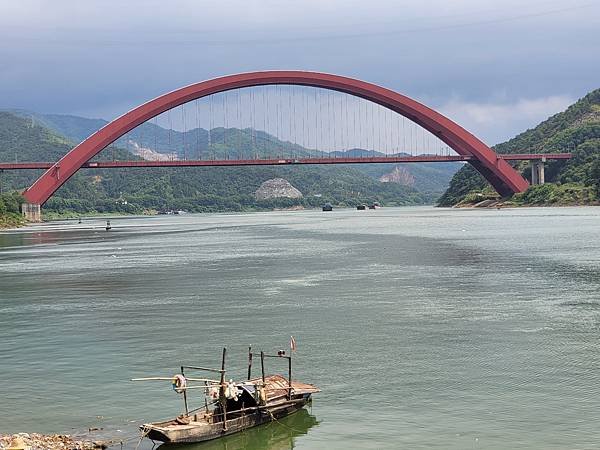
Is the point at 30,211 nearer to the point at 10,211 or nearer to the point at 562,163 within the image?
the point at 10,211

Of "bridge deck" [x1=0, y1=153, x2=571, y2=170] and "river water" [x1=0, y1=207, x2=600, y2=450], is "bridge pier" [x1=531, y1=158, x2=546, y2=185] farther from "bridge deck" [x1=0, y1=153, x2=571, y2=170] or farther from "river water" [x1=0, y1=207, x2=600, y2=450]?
"river water" [x1=0, y1=207, x2=600, y2=450]

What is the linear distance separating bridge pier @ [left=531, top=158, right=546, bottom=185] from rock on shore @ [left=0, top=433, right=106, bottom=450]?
95319mm

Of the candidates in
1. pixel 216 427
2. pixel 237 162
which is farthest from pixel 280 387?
pixel 237 162

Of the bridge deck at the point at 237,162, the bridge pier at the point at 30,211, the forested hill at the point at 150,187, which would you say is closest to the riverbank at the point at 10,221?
the bridge pier at the point at 30,211

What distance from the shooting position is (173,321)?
2053 centimetres

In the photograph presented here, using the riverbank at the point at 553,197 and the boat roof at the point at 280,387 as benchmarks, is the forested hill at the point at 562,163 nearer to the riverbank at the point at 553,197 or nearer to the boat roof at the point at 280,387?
the riverbank at the point at 553,197

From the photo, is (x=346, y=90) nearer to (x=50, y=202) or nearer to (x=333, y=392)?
(x=50, y=202)

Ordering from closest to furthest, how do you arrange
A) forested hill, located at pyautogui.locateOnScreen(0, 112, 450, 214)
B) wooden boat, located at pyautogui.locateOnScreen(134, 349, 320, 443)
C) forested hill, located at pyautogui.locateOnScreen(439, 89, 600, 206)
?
wooden boat, located at pyautogui.locateOnScreen(134, 349, 320, 443) → forested hill, located at pyautogui.locateOnScreen(439, 89, 600, 206) → forested hill, located at pyautogui.locateOnScreen(0, 112, 450, 214)

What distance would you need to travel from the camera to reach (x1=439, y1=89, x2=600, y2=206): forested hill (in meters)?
94.8

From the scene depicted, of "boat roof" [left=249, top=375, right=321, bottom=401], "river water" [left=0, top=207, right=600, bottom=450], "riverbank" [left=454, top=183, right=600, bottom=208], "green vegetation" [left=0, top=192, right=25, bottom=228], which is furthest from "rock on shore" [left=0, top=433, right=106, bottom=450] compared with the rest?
"riverbank" [left=454, top=183, right=600, bottom=208]

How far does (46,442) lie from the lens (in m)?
10.4

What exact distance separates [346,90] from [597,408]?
260 feet

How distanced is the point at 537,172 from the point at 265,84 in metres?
36.6

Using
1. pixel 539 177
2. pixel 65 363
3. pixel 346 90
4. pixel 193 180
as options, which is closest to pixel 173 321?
pixel 65 363
